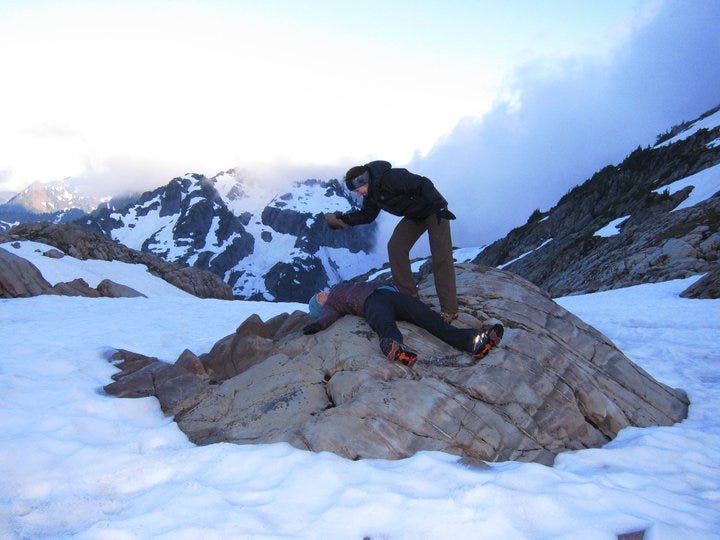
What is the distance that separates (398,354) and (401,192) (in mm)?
3128

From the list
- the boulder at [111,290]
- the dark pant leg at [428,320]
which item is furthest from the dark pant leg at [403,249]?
the boulder at [111,290]

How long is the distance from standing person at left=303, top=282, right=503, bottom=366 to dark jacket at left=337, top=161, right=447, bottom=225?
1.52 m

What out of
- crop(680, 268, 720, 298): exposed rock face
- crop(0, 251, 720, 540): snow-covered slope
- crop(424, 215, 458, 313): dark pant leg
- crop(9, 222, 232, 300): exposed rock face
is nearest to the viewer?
crop(0, 251, 720, 540): snow-covered slope

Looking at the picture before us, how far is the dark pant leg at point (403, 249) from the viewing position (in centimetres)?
963

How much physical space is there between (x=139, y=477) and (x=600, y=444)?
19.8 feet

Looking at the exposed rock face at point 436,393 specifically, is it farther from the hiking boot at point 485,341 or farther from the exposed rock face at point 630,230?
the exposed rock face at point 630,230

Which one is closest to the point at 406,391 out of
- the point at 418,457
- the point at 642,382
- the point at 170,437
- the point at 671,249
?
the point at 418,457

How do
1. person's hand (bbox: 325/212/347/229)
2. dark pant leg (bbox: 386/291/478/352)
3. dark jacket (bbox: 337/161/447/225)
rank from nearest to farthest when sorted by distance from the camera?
dark pant leg (bbox: 386/291/478/352), dark jacket (bbox: 337/161/447/225), person's hand (bbox: 325/212/347/229)

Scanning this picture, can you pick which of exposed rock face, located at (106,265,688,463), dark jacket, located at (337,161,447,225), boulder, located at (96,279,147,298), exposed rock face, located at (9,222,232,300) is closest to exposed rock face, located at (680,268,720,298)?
exposed rock face, located at (106,265,688,463)

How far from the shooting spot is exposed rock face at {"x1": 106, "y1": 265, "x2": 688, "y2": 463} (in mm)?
6164

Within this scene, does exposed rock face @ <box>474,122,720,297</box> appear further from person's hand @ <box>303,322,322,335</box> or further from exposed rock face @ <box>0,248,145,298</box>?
exposed rock face @ <box>0,248,145,298</box>

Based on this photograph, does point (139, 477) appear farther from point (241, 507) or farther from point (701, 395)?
point (701, 395)

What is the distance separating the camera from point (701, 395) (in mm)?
9070

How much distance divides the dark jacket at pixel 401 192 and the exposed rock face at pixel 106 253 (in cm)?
5652
